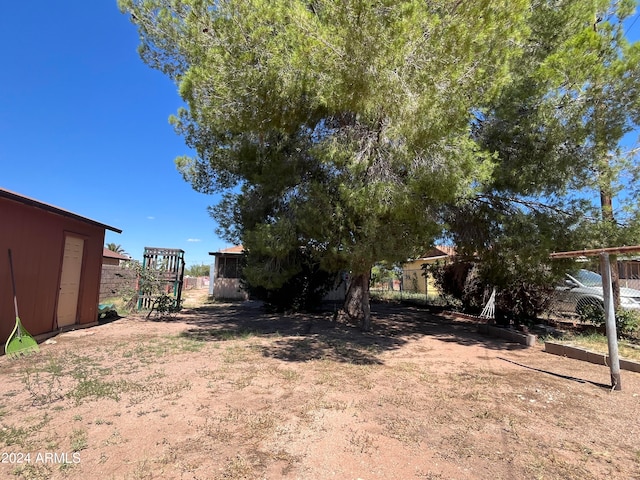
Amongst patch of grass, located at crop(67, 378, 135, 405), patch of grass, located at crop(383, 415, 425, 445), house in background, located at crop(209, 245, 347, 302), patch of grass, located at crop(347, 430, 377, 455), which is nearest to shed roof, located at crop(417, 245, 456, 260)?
house in background, located at crop(209, 245, 347, 302)

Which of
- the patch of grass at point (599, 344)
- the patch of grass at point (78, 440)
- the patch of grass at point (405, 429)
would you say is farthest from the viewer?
the patch of grass at point (599, 344)

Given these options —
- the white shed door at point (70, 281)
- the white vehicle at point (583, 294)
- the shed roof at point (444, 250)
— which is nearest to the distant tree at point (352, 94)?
the shed roof at point (444, 250)

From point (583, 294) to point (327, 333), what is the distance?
8.06 metres

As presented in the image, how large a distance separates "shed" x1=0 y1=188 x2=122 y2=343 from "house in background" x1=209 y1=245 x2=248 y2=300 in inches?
409

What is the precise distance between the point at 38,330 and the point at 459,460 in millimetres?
8064

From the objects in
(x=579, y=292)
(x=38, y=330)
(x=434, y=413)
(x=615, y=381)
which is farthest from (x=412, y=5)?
(x=579, y=292)

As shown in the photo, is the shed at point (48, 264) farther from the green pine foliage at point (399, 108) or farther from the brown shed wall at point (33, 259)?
the green pine foliage at point (399, 108)

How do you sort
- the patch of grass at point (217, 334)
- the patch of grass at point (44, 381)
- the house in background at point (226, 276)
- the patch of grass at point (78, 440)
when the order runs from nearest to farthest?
the patch of grass at point (78, 440)
the patch of grass at point (44, 381)
the patch of grass at point (217, 334)
the house in background at point (226, 276)

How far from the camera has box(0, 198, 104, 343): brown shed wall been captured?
21.1 feet

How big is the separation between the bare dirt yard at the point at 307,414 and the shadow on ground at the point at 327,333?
11 cm

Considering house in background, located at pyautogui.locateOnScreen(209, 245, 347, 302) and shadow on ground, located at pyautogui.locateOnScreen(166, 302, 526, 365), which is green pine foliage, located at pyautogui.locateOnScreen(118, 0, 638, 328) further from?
house in background, located at pyautogui.locateOnScreen(209, 245, 347, 302)

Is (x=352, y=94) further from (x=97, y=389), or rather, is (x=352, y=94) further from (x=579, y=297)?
(x=579, y=297)

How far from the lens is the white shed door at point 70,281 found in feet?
27.7

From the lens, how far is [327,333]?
29.7 ft
